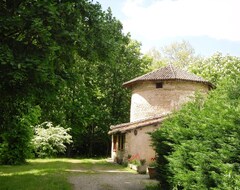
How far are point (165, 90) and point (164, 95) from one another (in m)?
0.49

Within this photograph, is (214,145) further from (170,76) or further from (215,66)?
(215,66)

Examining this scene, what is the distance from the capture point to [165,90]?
103ft

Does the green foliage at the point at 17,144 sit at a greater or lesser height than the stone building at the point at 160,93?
lesser

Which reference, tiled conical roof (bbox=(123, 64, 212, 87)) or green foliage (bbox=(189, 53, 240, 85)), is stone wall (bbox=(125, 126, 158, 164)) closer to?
tiled conical roof (bbox=(123, 64, 212, 87))

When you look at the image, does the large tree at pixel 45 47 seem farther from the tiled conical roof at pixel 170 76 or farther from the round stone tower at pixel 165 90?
the round stone tower at pixel 165 90

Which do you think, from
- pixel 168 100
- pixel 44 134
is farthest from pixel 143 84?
pixel 44 134

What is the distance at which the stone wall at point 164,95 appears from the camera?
31.2 metres

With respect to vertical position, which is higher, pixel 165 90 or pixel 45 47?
pixel 165 90

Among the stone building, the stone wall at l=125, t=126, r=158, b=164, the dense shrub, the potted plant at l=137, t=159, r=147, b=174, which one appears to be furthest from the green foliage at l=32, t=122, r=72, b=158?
the dense shrub

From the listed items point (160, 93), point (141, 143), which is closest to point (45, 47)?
point (141, 143)

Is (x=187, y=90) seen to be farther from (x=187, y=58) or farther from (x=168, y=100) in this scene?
(x=187, y=58)

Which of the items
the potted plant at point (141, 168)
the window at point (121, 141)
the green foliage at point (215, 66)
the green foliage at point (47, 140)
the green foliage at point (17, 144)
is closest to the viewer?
the potted plant at point (141, 168)

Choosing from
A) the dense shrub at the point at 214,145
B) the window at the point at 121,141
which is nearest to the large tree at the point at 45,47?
the dense shrub at the point at 214,145

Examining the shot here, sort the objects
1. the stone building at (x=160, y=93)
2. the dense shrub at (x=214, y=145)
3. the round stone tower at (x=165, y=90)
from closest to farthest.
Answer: the dense shrub at (x=214, y=145) < the stone building at (x=160, y=93) < the round stone tower at (x=165, y=90)
